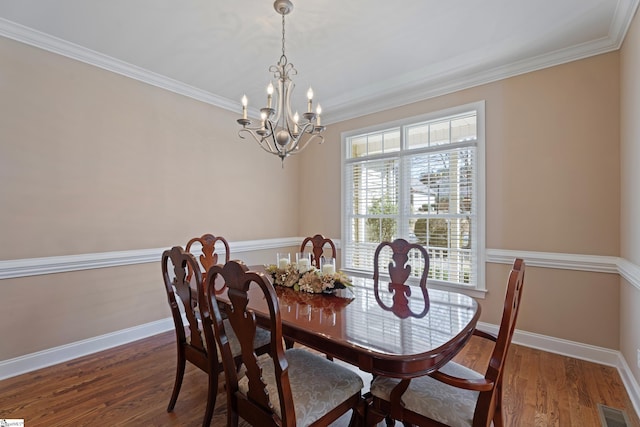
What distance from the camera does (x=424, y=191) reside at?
3.52m

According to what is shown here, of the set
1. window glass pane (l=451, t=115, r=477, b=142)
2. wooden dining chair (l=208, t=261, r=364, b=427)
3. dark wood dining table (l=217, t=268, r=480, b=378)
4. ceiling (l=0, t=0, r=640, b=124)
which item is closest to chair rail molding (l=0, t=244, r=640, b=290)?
window glass pane (l=451, t=115, r=477, b=142)

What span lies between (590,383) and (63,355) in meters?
4.26

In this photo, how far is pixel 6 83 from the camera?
2.39 metres

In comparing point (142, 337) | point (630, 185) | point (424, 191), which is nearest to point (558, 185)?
point (630, 185)

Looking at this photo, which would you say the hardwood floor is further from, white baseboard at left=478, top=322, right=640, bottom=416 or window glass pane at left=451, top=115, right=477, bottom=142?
window glass pane at left=451, top=115, right=477, bottom=142

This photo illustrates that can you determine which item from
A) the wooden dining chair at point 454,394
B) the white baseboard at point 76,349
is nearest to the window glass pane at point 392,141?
the wooden dining chair at point 454,394

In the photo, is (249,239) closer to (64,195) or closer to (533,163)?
(64,195)

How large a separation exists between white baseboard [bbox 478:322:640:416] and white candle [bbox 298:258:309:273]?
2201 millimetres

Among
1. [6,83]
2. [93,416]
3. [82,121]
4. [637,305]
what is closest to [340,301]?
[93,416]

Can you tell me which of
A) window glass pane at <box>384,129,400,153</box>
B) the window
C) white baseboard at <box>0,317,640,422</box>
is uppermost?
window glass pane at <box>384,129,400,153</box>

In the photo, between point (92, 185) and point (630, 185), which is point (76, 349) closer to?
point (92, 185)

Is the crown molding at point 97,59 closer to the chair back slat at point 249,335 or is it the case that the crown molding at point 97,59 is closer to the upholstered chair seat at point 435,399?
the chair back slat at point 249,335

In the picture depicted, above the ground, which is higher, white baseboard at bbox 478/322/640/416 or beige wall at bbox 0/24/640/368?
beige wall at bbox 0/24/640/368

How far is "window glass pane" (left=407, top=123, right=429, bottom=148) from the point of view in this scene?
11.6 ft
